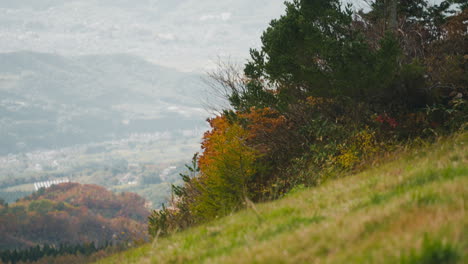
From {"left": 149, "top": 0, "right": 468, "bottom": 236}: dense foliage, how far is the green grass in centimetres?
379

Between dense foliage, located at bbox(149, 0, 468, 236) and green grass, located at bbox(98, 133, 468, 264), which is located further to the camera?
dense foliage, located at bbox(149, 0, 468, 236)

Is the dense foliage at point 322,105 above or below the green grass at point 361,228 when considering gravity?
above

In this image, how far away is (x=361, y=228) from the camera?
3855 mm

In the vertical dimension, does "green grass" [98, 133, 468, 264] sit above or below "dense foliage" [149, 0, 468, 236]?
below

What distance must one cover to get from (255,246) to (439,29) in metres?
19.5

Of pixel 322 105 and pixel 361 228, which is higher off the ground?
pixel 322 105

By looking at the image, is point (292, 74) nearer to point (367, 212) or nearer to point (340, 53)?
point (340, 53)

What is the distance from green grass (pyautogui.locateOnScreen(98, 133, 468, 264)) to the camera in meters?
3.08

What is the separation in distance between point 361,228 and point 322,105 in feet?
39.7

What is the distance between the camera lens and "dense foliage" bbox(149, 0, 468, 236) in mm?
11930

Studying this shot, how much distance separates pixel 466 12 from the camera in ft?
52.1

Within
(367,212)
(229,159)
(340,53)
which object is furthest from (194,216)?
(367,212)

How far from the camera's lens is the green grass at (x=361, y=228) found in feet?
10.1

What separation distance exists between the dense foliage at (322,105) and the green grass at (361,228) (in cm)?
379
